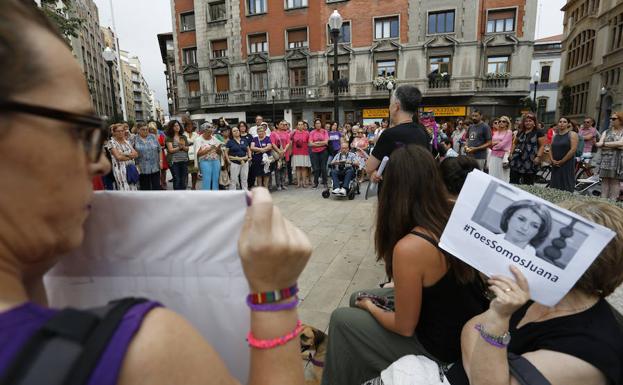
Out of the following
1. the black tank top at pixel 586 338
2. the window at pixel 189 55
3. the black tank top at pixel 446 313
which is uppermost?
the window at pixel 189 55

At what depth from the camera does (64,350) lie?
1.54ft

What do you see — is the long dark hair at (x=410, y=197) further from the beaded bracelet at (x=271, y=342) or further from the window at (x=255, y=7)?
the window at (x=255, y=7)

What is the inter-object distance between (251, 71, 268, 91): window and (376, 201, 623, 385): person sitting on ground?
2791 cm

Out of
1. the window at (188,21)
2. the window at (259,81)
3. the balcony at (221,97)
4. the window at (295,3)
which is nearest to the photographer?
the window at (295,3)

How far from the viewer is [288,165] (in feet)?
34.4

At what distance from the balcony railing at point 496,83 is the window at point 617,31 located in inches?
472

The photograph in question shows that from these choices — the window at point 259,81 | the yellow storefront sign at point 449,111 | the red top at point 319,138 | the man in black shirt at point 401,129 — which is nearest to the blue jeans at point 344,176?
the red top at point 319,138

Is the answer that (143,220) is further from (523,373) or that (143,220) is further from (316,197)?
(316,197)

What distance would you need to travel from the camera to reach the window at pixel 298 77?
87.7ft

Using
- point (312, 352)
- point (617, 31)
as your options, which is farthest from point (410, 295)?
point (617, 31)

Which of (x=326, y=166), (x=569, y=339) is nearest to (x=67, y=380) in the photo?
(x=569, y=339)

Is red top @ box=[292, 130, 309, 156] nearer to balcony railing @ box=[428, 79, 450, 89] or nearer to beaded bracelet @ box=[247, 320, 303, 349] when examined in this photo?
beaded bracelet @ box=[247, 320, 303, 349]

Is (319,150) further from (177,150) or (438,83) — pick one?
(438,83)

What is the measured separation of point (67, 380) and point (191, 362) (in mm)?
→ 175
